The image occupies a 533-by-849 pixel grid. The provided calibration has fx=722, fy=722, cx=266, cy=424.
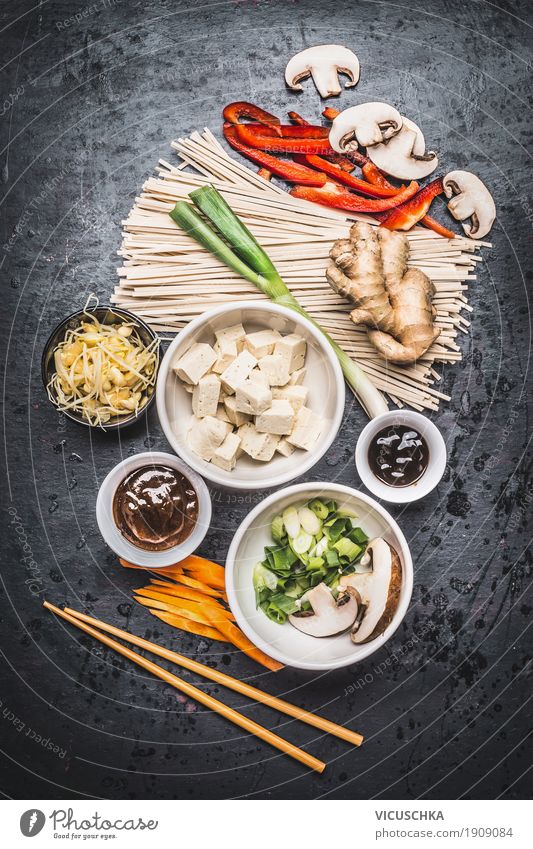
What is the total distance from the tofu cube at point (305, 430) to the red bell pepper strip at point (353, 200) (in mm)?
1083

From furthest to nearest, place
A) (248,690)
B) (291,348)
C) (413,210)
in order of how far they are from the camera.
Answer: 1. (413,210)
2. (248,690)
3. (291,348)

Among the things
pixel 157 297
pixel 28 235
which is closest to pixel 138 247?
pixel 157 297

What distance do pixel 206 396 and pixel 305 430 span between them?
46 centimetres

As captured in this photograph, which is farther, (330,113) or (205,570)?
(330,113)

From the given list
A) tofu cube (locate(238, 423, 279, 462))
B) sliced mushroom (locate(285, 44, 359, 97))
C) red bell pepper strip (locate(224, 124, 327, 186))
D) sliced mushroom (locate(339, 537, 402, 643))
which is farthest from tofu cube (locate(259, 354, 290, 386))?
sliced mushroom (locate(285, 44, 359, 97))

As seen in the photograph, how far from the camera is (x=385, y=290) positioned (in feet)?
11.1

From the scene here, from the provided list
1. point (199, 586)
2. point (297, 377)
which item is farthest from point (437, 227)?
point (199, 586)

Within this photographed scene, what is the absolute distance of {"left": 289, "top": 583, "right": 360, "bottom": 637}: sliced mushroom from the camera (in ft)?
10.4

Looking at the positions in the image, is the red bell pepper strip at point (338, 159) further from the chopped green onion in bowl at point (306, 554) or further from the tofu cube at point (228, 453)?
the chopped green onion in bowl at point (306, 554)

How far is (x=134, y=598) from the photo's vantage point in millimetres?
3449

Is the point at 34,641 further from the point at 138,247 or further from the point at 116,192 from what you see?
the point at 116,192

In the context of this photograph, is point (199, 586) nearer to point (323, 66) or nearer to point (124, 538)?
point (124, 538)

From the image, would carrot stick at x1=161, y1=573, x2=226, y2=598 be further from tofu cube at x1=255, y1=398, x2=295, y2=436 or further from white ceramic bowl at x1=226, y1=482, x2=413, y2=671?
tofu cube at x1=255, y1=398, x2=295, y2=436

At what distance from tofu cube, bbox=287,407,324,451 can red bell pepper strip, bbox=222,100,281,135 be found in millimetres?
1500
